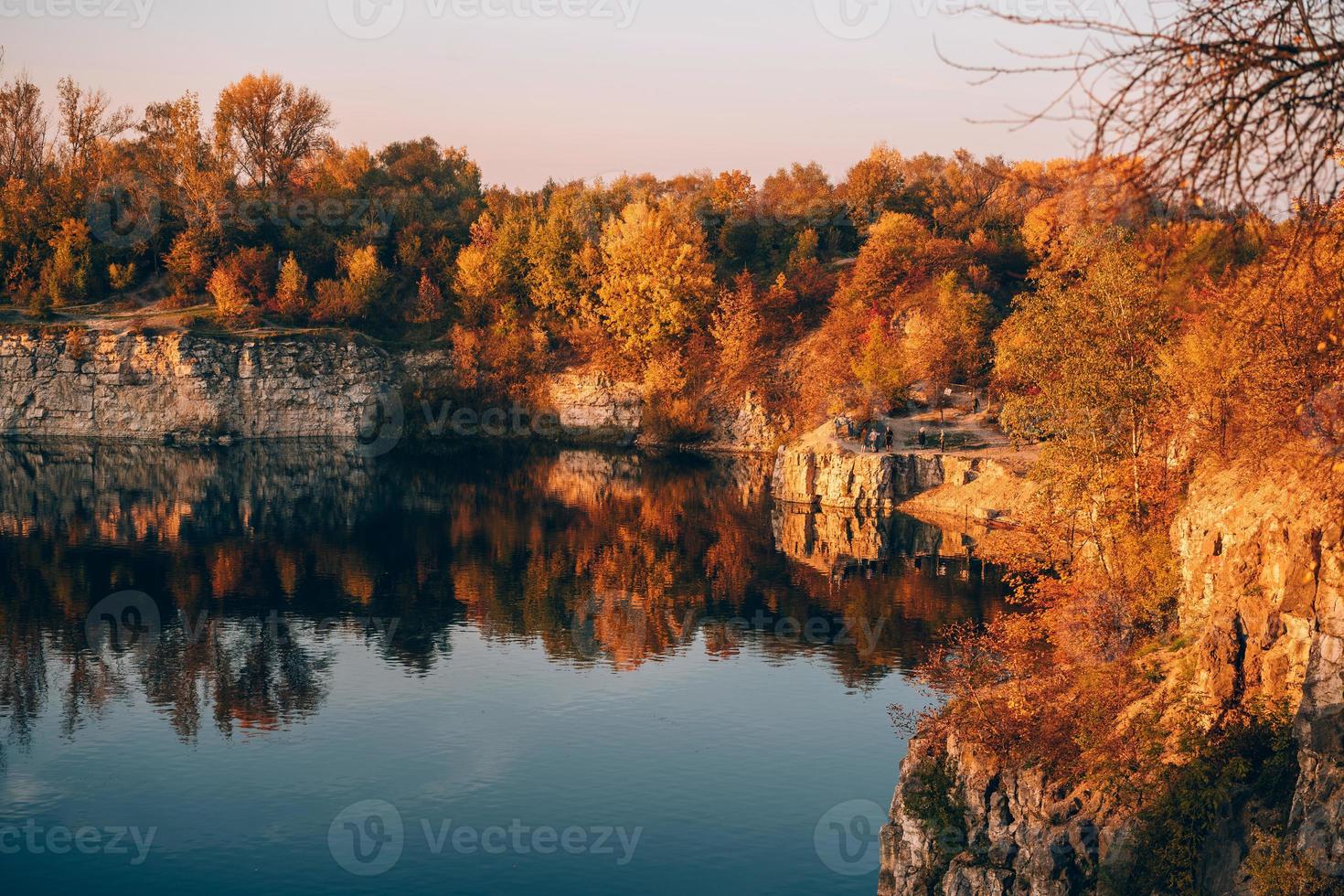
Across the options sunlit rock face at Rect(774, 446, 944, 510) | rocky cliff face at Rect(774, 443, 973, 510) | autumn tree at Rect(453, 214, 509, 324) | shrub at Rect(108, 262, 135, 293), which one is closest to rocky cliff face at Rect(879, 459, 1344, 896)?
rocky cliff face at Rect(774, 443, 973, 510)

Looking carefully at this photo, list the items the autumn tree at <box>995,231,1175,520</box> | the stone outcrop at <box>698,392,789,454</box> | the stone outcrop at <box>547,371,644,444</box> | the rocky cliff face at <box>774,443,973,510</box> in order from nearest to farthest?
the autumn tree at <box>995,231,1175,520</box> → the rocky cliff face at <box>774,443,973,510</box> → the stone outcrop at <box>698,392,789,454</box> → the stone outcrop at <box>547,371,644,444</box>

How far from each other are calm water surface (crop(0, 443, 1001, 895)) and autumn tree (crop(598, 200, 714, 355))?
3279 centimetres

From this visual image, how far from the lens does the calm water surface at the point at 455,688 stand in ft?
114

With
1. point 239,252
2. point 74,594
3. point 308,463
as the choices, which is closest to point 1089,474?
point 74,594

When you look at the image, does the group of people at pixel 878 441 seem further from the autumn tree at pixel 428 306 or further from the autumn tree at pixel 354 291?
the autumn tree at pixel 354 291

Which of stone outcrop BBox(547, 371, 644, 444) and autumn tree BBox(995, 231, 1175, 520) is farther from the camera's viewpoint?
stone outcrop BBox(547, 371, 644, 444)

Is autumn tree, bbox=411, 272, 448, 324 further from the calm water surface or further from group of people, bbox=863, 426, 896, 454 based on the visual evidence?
group of people, bbox=863, 426, 896, 454

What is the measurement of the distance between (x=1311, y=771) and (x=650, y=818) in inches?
780

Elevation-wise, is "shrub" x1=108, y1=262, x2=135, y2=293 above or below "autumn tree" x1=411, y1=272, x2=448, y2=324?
above

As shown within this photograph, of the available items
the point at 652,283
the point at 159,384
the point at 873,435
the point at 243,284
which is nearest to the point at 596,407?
the point at 652,283

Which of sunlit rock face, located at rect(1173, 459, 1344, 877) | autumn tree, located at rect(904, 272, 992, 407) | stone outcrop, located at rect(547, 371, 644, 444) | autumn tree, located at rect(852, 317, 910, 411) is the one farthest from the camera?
stone outcrop, located at rect(547, 371, 644, 444)

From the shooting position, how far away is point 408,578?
65688 mm

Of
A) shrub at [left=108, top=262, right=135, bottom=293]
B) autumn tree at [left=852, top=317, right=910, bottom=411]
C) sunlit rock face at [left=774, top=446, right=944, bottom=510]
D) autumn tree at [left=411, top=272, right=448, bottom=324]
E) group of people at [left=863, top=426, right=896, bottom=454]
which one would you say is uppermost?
shrub at [left=108, top=262, right=135, bottom=293]

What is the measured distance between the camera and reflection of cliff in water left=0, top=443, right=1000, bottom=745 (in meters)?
50.4
